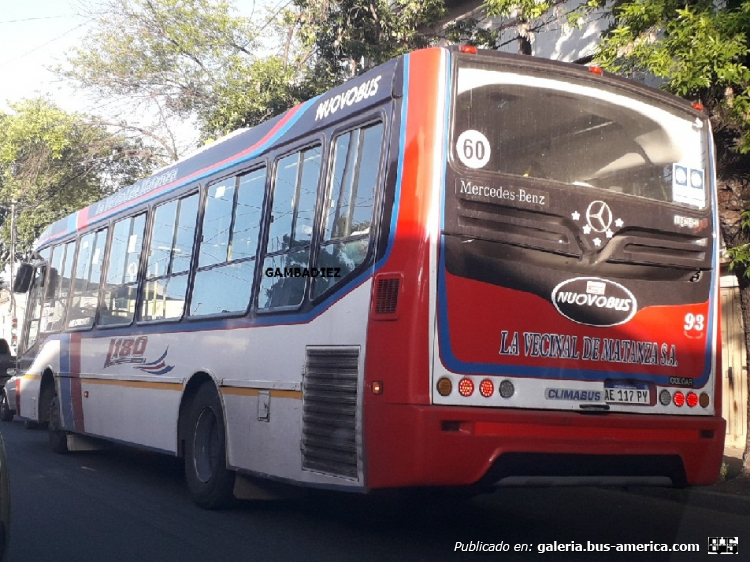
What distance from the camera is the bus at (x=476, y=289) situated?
6.01 metres

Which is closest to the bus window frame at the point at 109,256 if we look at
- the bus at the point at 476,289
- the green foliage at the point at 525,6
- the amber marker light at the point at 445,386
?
the bus at the point at 476,289

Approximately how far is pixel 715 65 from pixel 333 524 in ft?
17.6

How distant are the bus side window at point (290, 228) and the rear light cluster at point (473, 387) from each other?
1600 millimetres

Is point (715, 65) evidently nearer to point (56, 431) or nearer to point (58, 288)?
point (58, 288)

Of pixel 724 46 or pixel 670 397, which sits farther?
pixel 724 46

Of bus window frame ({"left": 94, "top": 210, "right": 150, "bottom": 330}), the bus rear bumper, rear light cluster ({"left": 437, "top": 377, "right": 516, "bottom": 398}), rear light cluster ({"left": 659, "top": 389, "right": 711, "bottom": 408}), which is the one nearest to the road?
the bus rear bumper

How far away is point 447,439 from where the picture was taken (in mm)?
5832

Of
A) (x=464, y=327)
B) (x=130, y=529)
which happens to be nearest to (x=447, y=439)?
(x=464, y=327)

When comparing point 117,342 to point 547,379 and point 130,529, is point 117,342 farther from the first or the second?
point 547,379

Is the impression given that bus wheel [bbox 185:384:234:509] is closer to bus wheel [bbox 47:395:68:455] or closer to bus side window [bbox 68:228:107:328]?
bus side window [bbox 68:228:107:328]

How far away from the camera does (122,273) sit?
1112 centimetres

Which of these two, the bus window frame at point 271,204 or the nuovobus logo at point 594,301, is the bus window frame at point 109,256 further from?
the nuovobus logo at point 594,301

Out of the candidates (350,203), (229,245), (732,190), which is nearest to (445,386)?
(350,203)

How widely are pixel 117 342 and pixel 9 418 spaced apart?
10.6 meters
